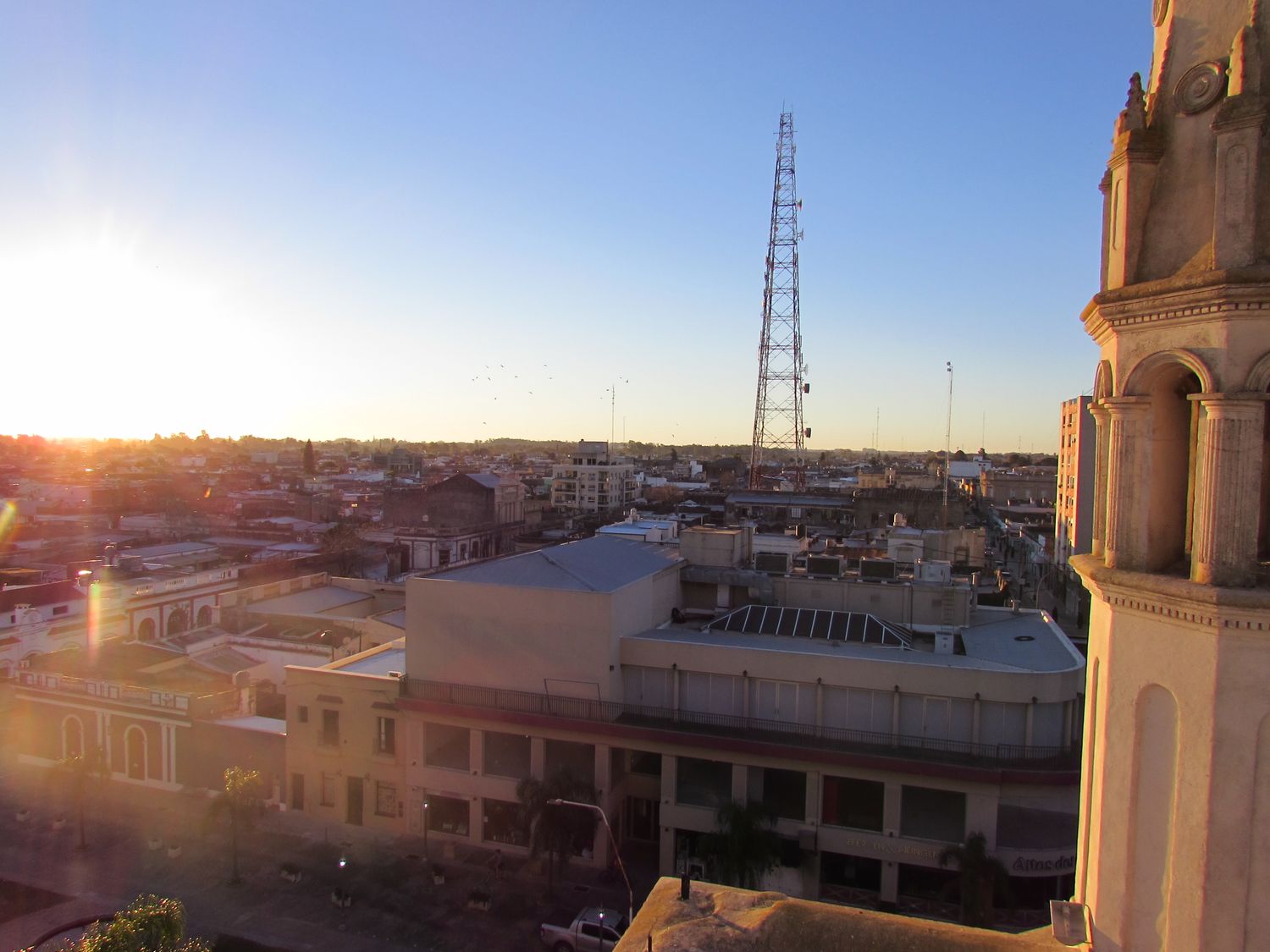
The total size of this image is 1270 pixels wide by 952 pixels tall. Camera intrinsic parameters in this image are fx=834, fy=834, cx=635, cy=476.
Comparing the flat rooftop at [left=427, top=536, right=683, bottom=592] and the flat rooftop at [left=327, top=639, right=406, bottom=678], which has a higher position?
the flat rooftop at [left=427, top=536, right=683, bottom=592]

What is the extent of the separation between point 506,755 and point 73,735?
1522 centimetres

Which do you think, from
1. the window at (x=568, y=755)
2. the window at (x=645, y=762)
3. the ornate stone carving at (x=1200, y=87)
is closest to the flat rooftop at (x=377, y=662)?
the window at (x=568, y=755)

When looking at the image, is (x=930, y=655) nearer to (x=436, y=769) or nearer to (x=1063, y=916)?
(x=436, y=769)

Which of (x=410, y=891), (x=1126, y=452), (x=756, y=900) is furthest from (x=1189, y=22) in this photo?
(x=410, y=891)

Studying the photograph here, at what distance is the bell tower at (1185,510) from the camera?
5.51 metres

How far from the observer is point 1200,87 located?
589 cm

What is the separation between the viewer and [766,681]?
20.5m

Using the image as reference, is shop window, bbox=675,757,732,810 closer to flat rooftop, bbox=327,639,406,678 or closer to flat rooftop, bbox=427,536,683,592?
flat rooftop, bbox=427,536,683,592

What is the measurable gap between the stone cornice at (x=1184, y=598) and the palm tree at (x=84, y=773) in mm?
25395

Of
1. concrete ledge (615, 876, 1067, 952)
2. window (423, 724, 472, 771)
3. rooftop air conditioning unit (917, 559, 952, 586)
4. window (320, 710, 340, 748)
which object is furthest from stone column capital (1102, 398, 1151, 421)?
window (320, 710, 340, 748)

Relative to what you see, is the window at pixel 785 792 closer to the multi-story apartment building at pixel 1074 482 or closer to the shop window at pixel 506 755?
the shop window at pixel 506 755

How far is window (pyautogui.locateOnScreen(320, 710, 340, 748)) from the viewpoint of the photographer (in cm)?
2370

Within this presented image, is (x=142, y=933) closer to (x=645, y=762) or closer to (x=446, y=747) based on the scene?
(x=446, y=747)

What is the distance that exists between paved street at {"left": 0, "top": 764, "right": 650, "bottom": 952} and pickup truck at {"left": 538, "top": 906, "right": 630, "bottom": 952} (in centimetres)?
52
